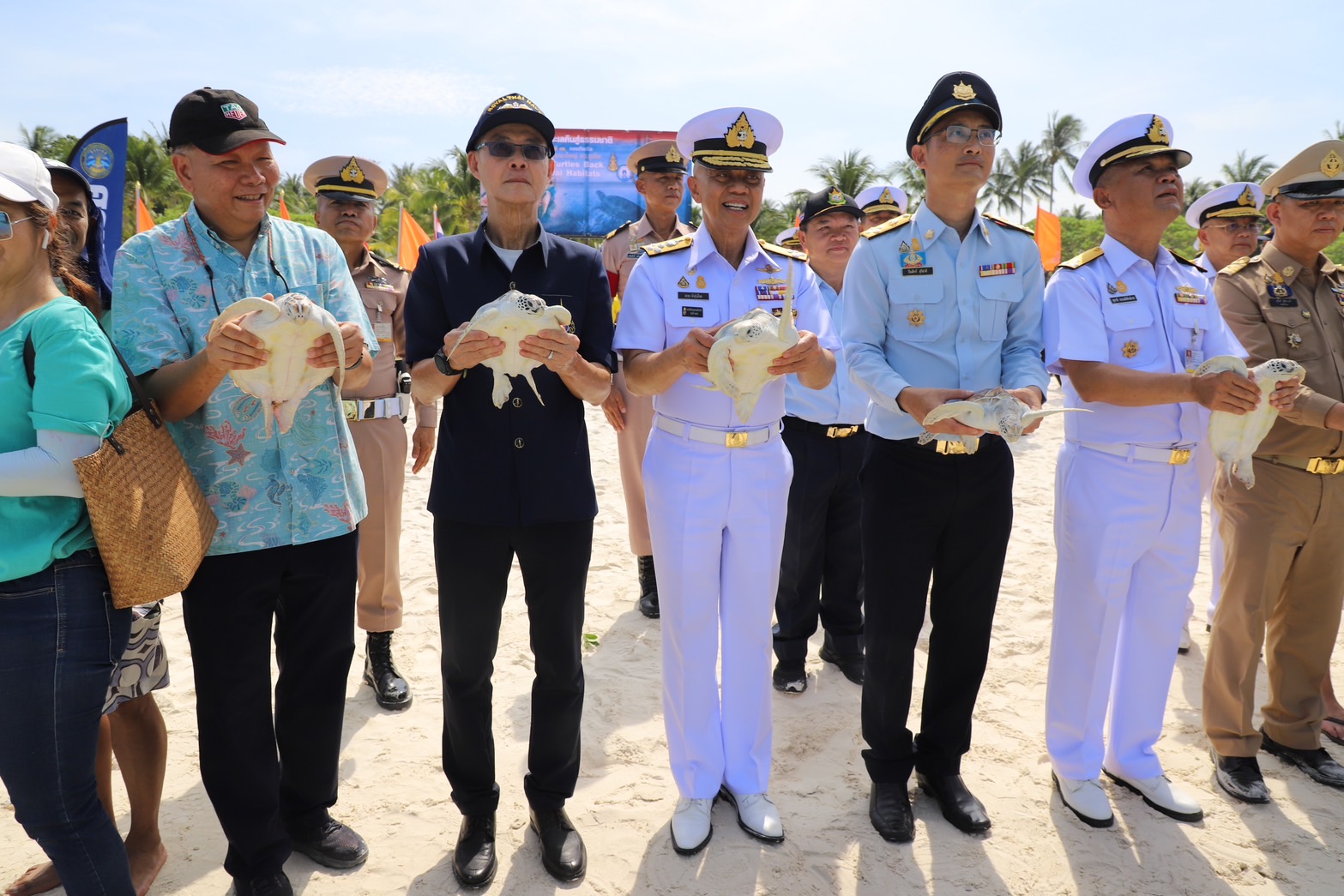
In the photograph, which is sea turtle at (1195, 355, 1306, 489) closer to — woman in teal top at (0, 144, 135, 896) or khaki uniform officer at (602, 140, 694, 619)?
khaki uniform officer at (602, 140, 694, 619)

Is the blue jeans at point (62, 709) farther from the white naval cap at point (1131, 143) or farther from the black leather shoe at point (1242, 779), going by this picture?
the black leather shoe at point (1242, 779)

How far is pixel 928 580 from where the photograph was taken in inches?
131

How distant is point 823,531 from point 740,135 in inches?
97.6

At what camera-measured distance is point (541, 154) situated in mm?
2766

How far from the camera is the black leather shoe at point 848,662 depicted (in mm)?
4688

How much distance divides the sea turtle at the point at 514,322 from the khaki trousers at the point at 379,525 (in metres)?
2.13

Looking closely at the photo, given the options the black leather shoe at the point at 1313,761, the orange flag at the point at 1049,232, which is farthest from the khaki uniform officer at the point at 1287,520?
the orange flag at the point at 1049,232

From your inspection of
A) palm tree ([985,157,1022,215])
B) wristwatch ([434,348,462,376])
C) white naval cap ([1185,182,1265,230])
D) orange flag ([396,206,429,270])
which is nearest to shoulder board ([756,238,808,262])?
wristwatch ([434,348,462,376])

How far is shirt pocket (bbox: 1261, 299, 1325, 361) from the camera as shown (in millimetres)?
3676

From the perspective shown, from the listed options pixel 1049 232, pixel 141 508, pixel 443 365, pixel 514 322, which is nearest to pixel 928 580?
pixel 514 322

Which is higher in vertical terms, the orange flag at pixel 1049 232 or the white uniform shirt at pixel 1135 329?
the orange flag at pixel 1049 232

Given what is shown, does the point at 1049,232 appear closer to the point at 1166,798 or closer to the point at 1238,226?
the point at 1238,226

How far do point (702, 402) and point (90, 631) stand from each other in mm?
2085

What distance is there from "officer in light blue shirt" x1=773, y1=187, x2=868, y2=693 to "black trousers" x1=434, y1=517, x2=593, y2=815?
1.85 meters
